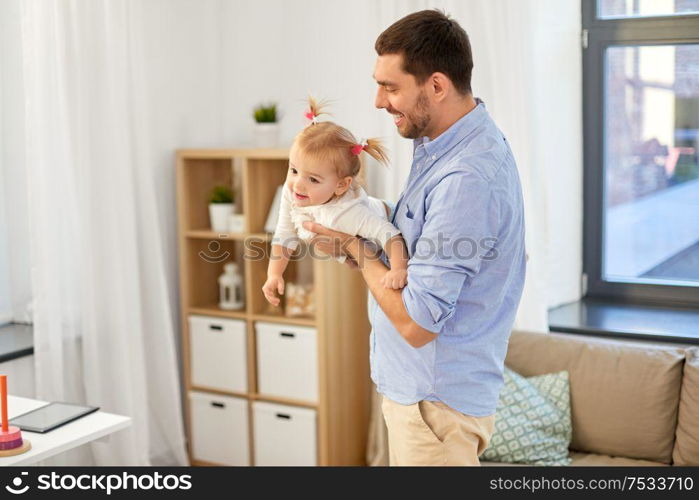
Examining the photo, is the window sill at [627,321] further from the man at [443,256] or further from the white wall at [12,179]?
the white wall at [12,179]

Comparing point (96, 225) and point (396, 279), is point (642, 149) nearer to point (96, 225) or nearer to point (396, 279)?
point (96, 225)

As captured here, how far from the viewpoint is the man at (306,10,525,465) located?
1.66 meters

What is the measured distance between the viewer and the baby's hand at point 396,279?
1.75 m

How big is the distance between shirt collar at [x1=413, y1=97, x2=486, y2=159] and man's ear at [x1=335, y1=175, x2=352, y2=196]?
22 cm

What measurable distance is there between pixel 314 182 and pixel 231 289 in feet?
6.48

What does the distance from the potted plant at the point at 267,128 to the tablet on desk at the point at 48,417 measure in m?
1.54

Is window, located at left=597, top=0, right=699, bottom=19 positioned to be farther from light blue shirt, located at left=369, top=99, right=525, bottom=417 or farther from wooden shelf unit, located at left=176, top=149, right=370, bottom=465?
light blue shirt, located at left=369, top=99, right=525, bottom=417


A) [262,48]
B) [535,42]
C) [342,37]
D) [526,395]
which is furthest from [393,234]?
[262,48]

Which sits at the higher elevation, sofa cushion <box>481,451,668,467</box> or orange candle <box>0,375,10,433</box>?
orange candle <box>0,375,10,433</box>

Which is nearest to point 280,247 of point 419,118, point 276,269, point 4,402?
point 276,269

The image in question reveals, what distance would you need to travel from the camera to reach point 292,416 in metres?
3.62

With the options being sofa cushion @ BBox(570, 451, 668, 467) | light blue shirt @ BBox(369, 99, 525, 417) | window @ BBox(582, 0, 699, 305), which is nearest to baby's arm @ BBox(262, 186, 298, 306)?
light blue shirt @ BBox(369, 99, 525, 417)

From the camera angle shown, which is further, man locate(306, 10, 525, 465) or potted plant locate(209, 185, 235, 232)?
potted plant locate(209, 185, 235, 232)
